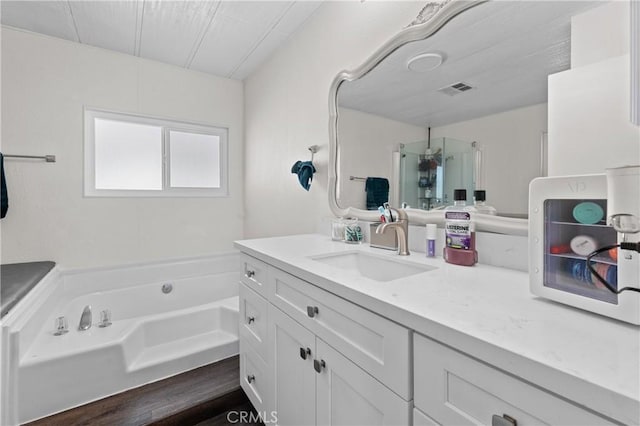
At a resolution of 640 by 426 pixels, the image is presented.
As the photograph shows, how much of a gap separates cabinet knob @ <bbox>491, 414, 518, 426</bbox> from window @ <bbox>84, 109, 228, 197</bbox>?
2.89m

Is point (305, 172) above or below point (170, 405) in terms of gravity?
above

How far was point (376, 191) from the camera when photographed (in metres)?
1.50

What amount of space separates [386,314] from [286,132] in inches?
72.6

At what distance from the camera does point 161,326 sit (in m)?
2.10

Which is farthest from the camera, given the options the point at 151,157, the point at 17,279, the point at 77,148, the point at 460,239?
the point at 151,157

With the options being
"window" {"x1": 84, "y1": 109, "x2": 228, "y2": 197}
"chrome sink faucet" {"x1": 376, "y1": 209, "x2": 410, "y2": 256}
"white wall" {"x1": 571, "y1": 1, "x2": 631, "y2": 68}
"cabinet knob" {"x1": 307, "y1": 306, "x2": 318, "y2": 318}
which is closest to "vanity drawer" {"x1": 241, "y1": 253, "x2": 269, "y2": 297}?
"cabinet knob" {"x1": 307, "y1": 306, "x2": 318, "y2": 318}

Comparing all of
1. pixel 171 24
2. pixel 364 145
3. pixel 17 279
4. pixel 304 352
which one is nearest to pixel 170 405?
pixel 304 352

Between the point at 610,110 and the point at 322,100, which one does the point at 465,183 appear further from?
the point at 322,100

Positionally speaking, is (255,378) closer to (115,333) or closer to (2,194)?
(115,333)

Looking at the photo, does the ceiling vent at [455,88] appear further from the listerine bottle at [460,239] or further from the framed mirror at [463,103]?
the listerine bottle at [460,239]

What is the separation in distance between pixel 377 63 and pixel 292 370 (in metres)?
1.44

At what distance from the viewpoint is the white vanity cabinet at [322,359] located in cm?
65

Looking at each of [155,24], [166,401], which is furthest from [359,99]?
[166,401]

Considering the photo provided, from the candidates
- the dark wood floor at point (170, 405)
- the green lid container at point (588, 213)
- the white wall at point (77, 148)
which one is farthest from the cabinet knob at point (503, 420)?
the white wall at point (77, 148)
